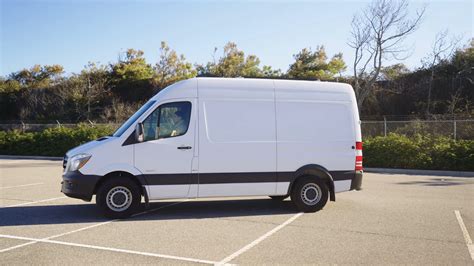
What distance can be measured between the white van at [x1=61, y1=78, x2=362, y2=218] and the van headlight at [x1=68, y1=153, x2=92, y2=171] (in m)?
0.02

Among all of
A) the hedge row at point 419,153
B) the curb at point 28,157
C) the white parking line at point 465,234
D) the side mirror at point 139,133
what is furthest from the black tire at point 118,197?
the curb at point 28,157

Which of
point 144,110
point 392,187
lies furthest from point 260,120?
point 392,187

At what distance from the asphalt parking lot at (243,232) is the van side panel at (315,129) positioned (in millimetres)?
983

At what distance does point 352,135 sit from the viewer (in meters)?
8.98

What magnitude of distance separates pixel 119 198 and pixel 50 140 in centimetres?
1956

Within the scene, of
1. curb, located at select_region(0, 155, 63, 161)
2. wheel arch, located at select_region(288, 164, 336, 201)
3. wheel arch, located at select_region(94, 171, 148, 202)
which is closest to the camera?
wheel arch, located at select_region(94, 171, 148, 202)

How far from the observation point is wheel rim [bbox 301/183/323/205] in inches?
345

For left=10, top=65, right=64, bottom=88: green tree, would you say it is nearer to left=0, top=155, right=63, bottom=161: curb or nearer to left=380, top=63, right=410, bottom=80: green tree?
left=0, top=155, right=63, bottom=161: curb

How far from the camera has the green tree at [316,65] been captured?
1367 inches

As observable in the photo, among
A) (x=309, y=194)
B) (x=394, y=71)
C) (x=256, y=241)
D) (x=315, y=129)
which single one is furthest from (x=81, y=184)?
(x=394, y=71)

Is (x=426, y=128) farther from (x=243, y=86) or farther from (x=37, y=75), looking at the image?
(x=37, y=75)

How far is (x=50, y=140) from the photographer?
25.6 metres

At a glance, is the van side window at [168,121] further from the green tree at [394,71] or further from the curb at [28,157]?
the green tree at [394,71]

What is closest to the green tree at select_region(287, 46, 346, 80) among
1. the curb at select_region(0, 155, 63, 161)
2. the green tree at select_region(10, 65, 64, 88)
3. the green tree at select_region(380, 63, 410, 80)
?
the green tree at select_region(380, 63, 410, 80)
